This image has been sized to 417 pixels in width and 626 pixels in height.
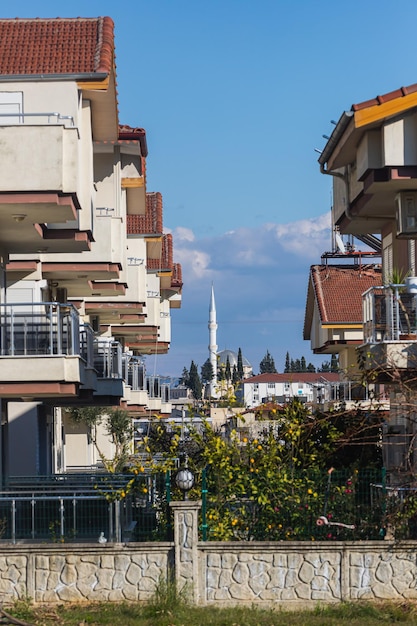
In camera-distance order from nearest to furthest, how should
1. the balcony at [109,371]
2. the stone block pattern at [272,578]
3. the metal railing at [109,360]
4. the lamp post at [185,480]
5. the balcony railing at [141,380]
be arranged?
1. the stone block pattern at [272,578]
2. the lamp post at [185,480]
3. the balcony at [109,371]
4. the metal railing at [109,360]
5. the balcony railing at [141,380]

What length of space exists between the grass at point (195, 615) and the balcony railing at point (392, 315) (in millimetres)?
5343

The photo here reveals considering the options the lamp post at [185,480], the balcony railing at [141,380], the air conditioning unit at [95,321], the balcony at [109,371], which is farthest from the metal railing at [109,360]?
the lamp post at [185,480]

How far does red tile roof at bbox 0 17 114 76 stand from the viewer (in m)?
26.5

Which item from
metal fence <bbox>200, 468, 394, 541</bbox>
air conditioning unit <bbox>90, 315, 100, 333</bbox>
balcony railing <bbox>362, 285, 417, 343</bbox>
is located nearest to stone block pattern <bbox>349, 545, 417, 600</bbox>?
metal fence <bbox>200, 468, 394, 541</bbox>

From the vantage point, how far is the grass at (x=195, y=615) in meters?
18.8

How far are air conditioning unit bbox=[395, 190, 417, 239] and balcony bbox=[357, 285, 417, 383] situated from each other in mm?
1636

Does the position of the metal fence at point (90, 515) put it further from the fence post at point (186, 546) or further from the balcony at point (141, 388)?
the balcony at point (141, 388)

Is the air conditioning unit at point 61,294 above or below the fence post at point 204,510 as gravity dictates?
above

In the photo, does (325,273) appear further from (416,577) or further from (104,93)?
(416,577)

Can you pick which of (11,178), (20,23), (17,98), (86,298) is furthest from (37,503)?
(86,298)

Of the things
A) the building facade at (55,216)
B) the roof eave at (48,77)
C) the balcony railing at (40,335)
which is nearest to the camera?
the building facade at (55,216)

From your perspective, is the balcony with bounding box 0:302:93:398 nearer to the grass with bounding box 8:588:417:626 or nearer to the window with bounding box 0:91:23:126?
the window with bounding box 0:91:23:126

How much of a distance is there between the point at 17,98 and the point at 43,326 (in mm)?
4497

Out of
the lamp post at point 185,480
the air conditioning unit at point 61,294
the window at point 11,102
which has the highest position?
the window at point 11,102
